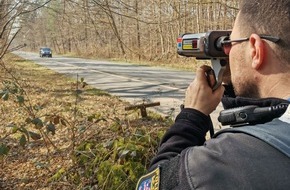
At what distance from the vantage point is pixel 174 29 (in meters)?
27.8

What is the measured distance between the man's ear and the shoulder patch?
412 mm

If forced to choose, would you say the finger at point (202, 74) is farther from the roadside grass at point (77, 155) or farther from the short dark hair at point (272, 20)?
the roadside grass at point (77, 155)

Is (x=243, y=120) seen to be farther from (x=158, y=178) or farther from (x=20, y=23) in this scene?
(x=20, y=23)

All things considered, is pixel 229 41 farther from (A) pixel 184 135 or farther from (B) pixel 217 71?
(A) pixel 184 135

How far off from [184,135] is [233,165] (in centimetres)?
34

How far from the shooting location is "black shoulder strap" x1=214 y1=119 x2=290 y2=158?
780mm

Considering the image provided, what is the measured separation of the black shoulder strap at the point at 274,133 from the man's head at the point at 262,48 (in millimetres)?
154

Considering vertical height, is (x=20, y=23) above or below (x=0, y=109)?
above

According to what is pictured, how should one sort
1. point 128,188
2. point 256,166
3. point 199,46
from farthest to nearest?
point 128,188, point 199,46, point 256,166

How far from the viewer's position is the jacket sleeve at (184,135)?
109 centimetres

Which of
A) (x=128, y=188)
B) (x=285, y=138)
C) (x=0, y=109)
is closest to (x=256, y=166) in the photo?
(x=285, y=138)

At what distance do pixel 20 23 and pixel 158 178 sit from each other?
6.03 metres

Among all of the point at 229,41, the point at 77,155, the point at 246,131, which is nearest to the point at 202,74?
the point at 229,41

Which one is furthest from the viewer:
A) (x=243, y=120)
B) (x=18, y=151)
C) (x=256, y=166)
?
(x=18, y=151)
